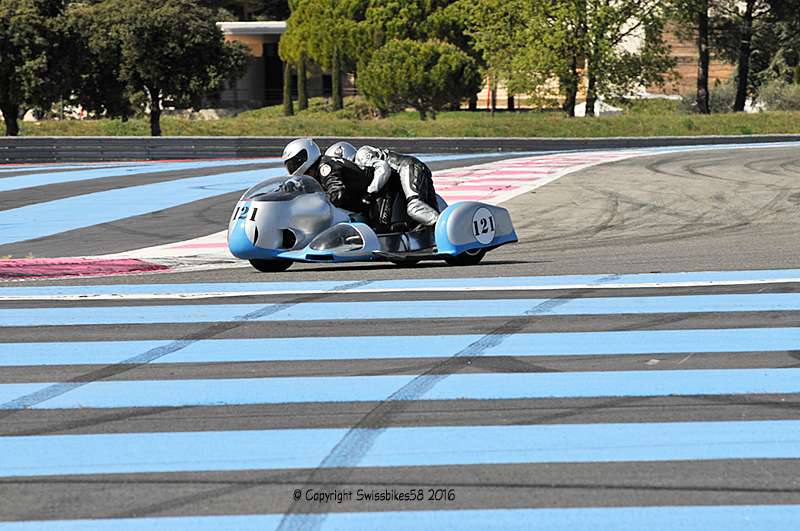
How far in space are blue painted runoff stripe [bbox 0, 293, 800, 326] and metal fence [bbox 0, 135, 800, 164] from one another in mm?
22559

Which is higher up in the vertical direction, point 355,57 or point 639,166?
point 355,57

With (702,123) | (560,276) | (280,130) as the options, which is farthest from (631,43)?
(560,276)

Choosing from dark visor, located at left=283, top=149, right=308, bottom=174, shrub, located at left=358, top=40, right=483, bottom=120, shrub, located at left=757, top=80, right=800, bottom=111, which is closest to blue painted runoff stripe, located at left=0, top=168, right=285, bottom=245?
dark visor, located at left=283, top=149, right=308, bottom=174

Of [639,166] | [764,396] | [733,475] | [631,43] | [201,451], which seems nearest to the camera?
[733,475]

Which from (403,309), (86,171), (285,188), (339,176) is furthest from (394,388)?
Answer: (86,171)

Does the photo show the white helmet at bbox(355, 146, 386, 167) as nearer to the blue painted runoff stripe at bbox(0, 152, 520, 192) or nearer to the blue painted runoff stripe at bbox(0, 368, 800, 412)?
the blue painted runoff stripe at bbox(0, 368, 800, 412)

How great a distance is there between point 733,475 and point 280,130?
4054cm

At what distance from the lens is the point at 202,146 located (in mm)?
32812

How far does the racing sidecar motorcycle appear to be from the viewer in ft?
31.2

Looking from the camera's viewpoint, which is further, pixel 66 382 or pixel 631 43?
pixel 631 43

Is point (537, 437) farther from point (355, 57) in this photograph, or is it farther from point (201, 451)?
point (355, 57)

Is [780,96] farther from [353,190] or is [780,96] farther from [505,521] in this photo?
[505,521]

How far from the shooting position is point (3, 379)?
5512mm

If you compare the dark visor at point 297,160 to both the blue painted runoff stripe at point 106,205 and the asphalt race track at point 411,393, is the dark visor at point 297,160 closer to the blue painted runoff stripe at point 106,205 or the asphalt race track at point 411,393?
the asphalt race track at point 411,393
